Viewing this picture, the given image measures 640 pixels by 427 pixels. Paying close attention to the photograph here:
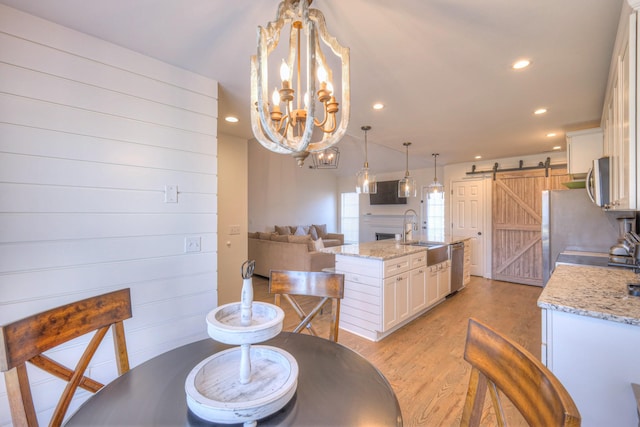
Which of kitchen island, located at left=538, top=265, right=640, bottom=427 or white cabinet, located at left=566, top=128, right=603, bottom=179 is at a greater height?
white cabinet, located at left=566, top=128, right=603, bottom=179

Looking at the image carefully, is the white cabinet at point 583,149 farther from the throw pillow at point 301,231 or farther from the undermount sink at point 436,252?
the throw pillow at point 301,231

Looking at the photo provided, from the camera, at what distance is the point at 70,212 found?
65.1 inches

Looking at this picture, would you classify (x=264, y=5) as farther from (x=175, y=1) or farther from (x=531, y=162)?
(x=531, y=162)

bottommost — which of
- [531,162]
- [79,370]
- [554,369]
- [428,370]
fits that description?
[428,370]

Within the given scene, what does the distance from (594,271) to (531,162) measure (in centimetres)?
Answer: 396

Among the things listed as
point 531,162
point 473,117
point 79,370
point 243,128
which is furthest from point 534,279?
point 79,370

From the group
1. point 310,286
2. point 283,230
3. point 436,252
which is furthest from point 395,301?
point 283,230

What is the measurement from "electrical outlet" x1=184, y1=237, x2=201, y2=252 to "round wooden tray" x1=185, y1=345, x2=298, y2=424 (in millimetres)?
1280

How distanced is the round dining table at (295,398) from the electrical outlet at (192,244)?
42.4 inches

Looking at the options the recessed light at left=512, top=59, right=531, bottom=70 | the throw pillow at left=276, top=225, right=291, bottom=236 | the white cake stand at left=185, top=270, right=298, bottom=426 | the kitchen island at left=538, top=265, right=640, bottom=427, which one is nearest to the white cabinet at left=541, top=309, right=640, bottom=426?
the kitchen island at left=538, top=265, right=640, bottom=427

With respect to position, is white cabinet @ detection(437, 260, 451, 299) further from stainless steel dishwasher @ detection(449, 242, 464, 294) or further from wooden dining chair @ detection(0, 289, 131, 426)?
wooden dining chair @ detection(0, 289, 131, 426)

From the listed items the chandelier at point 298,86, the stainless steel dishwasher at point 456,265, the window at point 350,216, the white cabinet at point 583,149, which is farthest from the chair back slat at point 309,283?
the window at point 350,216

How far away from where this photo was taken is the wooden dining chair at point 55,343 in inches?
32.8

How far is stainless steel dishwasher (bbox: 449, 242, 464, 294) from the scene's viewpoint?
4176mm
